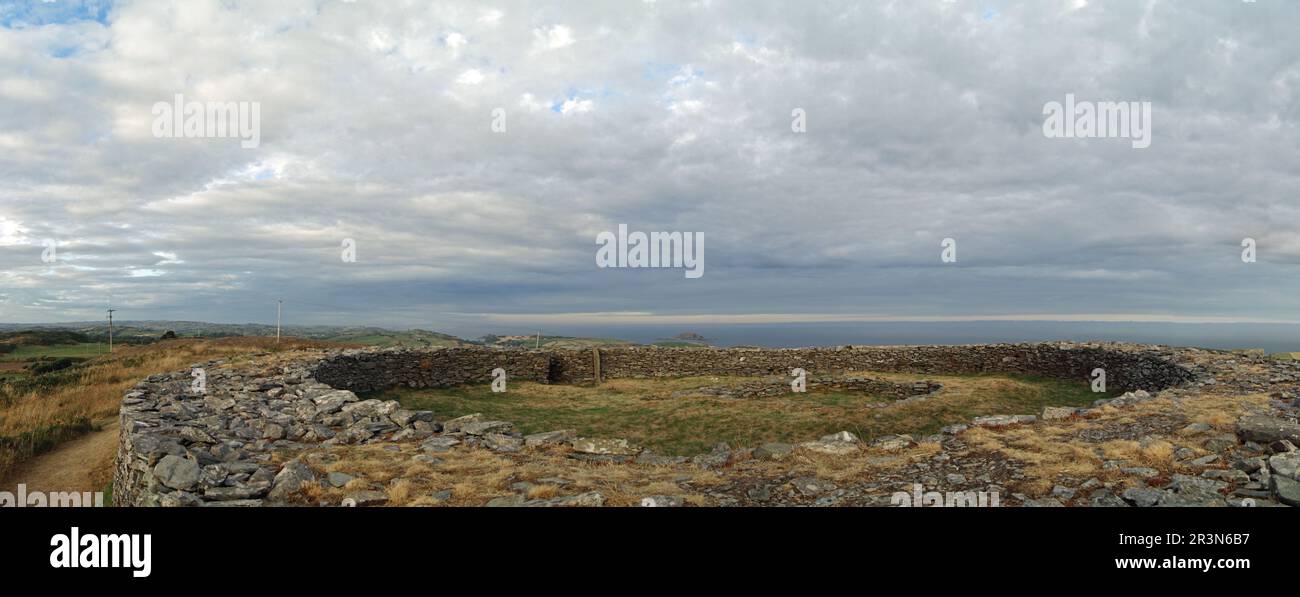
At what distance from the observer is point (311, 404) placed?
12.7 metres

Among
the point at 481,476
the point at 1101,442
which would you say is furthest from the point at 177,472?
the point at 1101,442

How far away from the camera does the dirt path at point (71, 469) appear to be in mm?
12195

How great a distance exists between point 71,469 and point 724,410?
16625 mm

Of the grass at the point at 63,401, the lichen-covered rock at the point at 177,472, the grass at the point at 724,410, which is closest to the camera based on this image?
the lichen-covered rock at the point at 177,472

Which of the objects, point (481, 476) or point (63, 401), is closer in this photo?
point (481, 476)

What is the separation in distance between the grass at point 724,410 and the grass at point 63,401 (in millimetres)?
8258

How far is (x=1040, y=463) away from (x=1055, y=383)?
16.9 m

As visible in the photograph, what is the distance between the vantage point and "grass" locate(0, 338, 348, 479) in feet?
48.0

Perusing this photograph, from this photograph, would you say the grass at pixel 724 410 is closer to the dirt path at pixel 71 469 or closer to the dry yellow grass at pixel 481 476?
the dry yellow grass at pixel 481 476

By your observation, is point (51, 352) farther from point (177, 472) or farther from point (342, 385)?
point (177, 472)

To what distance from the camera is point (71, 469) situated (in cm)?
1318

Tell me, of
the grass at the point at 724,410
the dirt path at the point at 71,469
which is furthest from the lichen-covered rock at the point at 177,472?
the dirt path at the point at 71,469

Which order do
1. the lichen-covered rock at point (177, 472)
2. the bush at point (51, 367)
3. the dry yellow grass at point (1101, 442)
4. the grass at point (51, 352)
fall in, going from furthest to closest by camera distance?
the grass at point (51, 352) → the bush at point (51, 367) → the dry yellow grass at point (1101, 442) → the lichen-covered rock at point (177, 472)

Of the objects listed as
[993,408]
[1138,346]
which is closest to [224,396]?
[993,408]
